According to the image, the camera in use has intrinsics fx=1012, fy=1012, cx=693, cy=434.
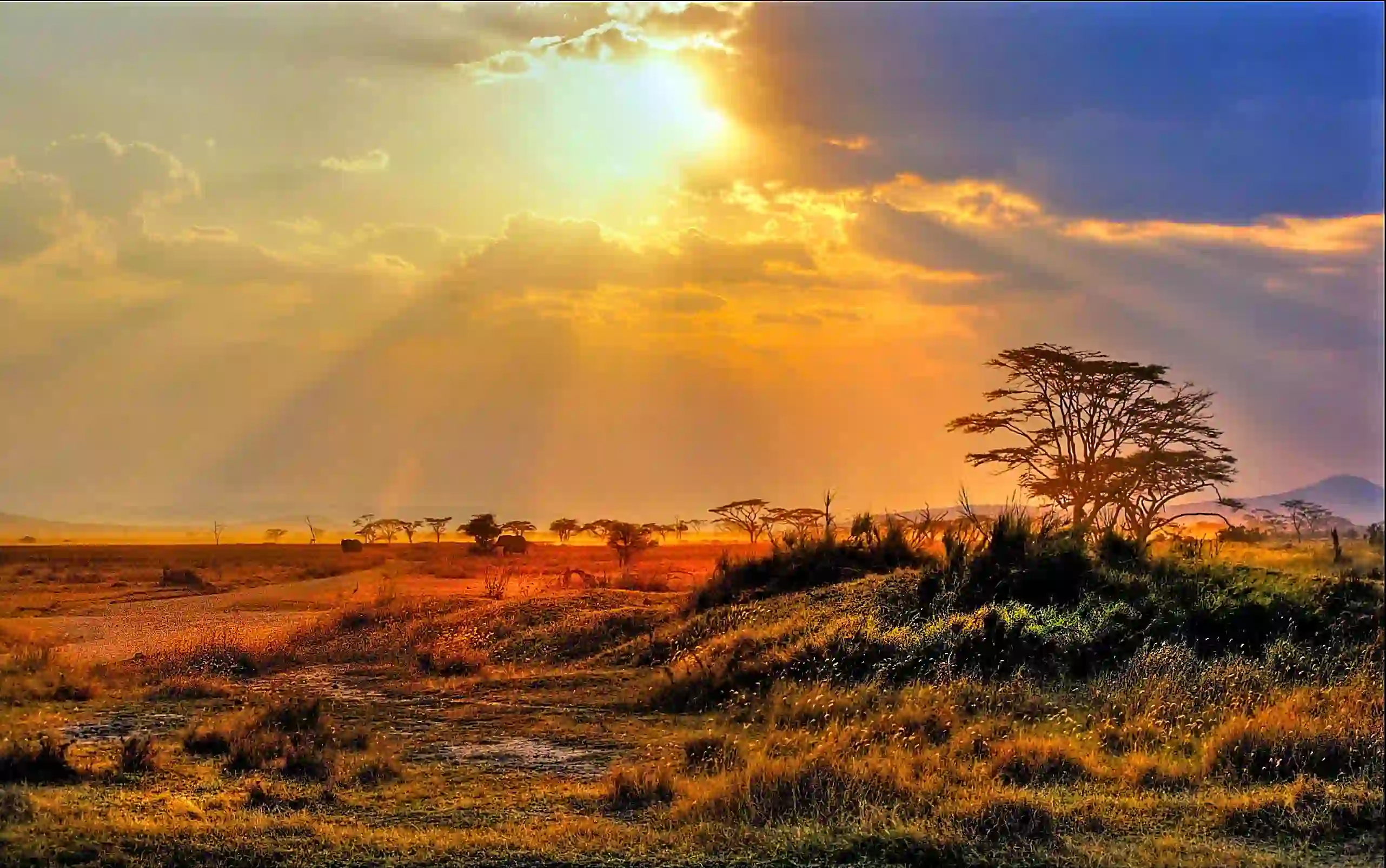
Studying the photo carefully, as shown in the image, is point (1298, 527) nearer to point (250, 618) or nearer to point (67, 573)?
point (250, 618)

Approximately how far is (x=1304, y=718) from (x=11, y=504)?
11.1 metres

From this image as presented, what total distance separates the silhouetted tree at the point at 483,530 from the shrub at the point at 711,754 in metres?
4.62

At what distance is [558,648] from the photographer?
12.3 m

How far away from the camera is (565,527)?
13289mm

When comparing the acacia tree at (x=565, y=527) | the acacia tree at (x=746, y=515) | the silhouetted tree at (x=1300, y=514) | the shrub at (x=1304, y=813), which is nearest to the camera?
the shrub at (x=1304, y=813)

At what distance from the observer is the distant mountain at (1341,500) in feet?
55.3

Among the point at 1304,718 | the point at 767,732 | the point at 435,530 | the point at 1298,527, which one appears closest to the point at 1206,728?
the point at 1304,718

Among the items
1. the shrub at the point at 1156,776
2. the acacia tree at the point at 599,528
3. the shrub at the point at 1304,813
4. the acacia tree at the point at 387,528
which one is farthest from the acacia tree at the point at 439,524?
the shrub at the point at 1304,813

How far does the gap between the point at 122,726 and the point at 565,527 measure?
6.09m

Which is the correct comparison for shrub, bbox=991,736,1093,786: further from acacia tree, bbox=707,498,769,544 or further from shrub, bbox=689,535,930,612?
shrub, bbox=689,535,930,612

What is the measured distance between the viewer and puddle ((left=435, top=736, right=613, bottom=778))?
25.2 feet

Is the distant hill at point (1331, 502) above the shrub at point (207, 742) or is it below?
above

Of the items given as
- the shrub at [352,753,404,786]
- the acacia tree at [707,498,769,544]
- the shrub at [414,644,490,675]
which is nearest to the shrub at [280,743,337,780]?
the shrub at [352,753,404,786]

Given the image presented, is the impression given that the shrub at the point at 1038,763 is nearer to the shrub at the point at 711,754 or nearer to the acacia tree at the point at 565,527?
the shrub at the point at 711,754
